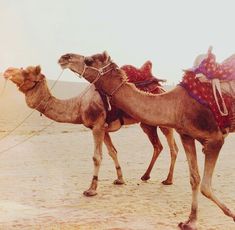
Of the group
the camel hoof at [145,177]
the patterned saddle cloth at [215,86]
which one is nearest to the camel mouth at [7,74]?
the patterned saddle cloth at [215,86]

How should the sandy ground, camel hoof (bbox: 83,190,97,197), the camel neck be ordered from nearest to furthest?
the sandy ground
the camel neck
camel hoof (bbox: 83,190,97,197)

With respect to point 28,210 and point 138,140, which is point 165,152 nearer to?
point 138,140

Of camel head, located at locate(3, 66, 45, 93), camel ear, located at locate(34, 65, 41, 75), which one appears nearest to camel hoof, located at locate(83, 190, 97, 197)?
camel head, located at locate(3, 66, 45, 93)

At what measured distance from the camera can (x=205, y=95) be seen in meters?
5.81

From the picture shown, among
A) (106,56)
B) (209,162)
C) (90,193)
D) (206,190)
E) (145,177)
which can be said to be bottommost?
(145,177)

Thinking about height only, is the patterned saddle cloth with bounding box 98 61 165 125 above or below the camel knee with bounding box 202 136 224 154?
above

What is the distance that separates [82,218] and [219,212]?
193 cm

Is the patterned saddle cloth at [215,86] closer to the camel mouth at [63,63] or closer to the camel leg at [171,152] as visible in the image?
the camel mouth at [63,63]

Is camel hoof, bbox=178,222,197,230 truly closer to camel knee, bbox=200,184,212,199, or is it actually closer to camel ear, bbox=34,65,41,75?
camel knee, bbox=200,184,212,199

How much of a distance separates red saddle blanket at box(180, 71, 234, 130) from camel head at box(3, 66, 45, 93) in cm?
282

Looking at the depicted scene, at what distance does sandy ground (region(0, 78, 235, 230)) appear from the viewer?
21.1 feet

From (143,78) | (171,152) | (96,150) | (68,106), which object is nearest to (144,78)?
(143,78)

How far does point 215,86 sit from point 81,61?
65.5 inches

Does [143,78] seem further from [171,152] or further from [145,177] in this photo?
[145,177]
